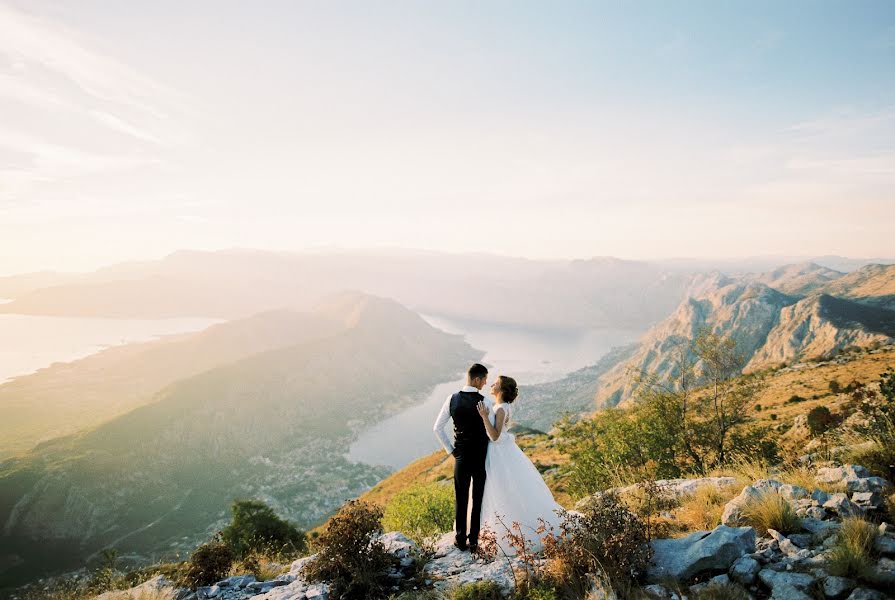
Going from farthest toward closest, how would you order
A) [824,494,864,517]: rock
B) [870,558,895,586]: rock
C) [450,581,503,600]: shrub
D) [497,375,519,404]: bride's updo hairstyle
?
[497,375,519,404]: bride's updo hairstyle, [824,494,864,517]: rock, [450,581,503,600]: shrub, [870,558,895,586]: rock

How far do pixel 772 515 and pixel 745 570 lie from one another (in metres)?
1.54

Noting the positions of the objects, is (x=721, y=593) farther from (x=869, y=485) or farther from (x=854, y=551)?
(x=869, y=485)

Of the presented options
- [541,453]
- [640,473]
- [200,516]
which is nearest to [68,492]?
[200,516]

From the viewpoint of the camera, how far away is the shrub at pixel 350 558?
771cm

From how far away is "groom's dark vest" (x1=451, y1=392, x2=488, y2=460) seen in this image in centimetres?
799

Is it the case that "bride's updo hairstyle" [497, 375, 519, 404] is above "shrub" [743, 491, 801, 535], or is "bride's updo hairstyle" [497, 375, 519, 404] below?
above

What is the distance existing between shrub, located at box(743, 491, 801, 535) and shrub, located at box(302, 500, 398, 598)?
21.2ft

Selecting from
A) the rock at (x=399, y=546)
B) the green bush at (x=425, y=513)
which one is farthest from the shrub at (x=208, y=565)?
the green bush at (x=425, y=513)

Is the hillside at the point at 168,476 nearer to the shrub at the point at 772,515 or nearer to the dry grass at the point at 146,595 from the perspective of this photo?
the dry grass at the point at 146,595

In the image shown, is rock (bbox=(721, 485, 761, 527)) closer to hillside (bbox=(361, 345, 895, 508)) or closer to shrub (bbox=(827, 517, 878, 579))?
shrub (bbox=(827, 517, 878, 579))

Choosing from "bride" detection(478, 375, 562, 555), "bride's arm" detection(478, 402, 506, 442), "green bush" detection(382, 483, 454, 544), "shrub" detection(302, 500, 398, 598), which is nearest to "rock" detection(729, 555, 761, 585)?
"bride" detection(478, 375, 562, 555)

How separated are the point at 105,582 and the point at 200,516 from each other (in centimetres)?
13481

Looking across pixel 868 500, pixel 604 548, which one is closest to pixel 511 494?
pixel 604 548

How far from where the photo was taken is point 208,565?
962cm
